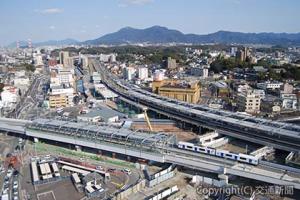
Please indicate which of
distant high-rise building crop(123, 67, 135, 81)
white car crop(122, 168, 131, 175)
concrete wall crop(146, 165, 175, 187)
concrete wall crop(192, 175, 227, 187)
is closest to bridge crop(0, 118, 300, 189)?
concrete wall crop(192, 175, 227, 187)

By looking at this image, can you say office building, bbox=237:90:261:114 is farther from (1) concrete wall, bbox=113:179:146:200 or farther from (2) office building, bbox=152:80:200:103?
(1) concrete wall, bbox=113:179:146:200

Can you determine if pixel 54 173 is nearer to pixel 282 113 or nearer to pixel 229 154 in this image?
pixel 229 154

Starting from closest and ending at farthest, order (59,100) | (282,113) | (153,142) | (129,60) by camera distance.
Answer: (153,142)
(282,113)
(59,100)
(129,60)

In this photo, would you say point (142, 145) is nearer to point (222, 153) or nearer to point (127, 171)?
point (127, 171)

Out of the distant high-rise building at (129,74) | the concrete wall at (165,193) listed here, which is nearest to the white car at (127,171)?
the concrete wall at (165,193)

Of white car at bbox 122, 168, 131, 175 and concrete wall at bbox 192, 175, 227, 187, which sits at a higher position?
concrete wall at bbox 192, 175, 227, 187

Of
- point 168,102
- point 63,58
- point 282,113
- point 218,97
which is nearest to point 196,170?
point 168,102

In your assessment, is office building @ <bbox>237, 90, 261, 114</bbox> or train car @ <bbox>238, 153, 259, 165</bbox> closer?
train car @ <bbox>238, 153, 259, 165</bbox>
